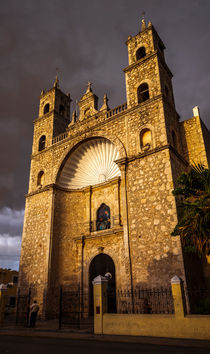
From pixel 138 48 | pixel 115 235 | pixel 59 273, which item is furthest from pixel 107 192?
pixel 138 48

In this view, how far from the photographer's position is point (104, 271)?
14.3 m

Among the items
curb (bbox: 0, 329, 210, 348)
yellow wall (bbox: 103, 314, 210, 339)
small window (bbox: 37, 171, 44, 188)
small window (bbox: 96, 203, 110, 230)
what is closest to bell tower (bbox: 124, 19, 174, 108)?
small window (bbox: 96, 203, 110, 230)

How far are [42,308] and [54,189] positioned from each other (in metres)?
6.77

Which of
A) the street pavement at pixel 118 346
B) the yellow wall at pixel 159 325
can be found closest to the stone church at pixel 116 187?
the yellow wall at pixel 159 325

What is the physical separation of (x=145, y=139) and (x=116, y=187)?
3425 mm

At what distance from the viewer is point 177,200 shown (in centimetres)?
1142

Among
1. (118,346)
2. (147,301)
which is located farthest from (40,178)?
(118,346)

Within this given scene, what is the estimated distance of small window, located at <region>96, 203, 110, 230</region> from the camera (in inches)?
602

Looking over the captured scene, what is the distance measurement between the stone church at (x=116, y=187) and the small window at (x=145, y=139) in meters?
0.05

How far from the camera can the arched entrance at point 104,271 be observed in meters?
13.4

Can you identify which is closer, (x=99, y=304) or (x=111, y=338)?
(x=111, y=338)

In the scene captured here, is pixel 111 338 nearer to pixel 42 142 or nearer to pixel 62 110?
pixel 42 142

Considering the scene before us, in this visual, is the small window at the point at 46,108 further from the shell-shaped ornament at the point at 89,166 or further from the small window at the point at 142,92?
the small window at the point at 142,92

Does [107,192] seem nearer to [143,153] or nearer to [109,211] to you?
[109,211]
